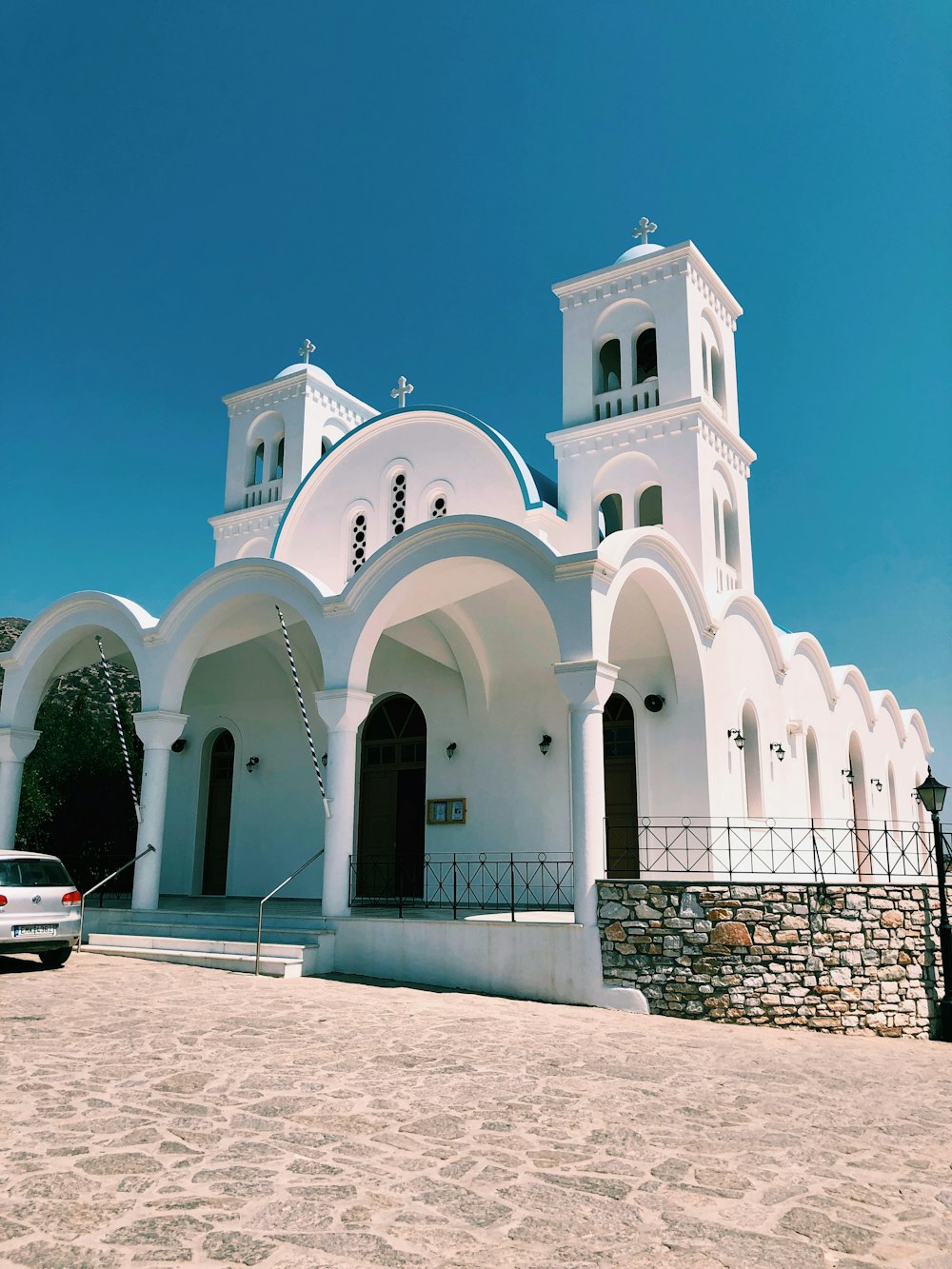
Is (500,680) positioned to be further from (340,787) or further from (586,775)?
(586,775)

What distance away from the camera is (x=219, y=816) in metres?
18.9

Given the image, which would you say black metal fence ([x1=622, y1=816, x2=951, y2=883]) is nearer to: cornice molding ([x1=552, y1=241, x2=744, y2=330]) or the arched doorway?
the arched doorway

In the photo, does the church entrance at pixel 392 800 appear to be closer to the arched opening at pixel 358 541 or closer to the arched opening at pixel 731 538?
the arched opening at pixel 358 541

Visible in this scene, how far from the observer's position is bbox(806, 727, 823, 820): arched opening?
18688 mm

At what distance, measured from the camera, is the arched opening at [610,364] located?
59.9 feet

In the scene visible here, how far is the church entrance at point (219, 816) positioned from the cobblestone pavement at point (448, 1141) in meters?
9.16

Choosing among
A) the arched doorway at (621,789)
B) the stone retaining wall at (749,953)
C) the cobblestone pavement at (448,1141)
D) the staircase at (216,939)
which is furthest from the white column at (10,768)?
the stone retaining wall at (749,953)

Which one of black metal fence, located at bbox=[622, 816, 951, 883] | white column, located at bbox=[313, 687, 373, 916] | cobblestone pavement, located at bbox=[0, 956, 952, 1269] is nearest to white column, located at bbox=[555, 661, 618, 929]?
cobblestone pavement, located at bbox=[0, 956, 952, 1269]

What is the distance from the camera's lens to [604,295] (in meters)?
17.9

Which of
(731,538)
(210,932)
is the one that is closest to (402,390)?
(731,538)

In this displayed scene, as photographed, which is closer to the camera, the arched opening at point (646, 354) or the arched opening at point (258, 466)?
Result: the arched opening at point (646, 354)

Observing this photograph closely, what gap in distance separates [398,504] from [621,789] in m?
6.26

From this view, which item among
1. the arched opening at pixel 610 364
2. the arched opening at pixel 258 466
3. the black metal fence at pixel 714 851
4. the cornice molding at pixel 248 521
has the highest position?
the arched opening at pixel 610 364

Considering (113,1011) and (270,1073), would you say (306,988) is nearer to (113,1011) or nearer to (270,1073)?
(113,1011)
